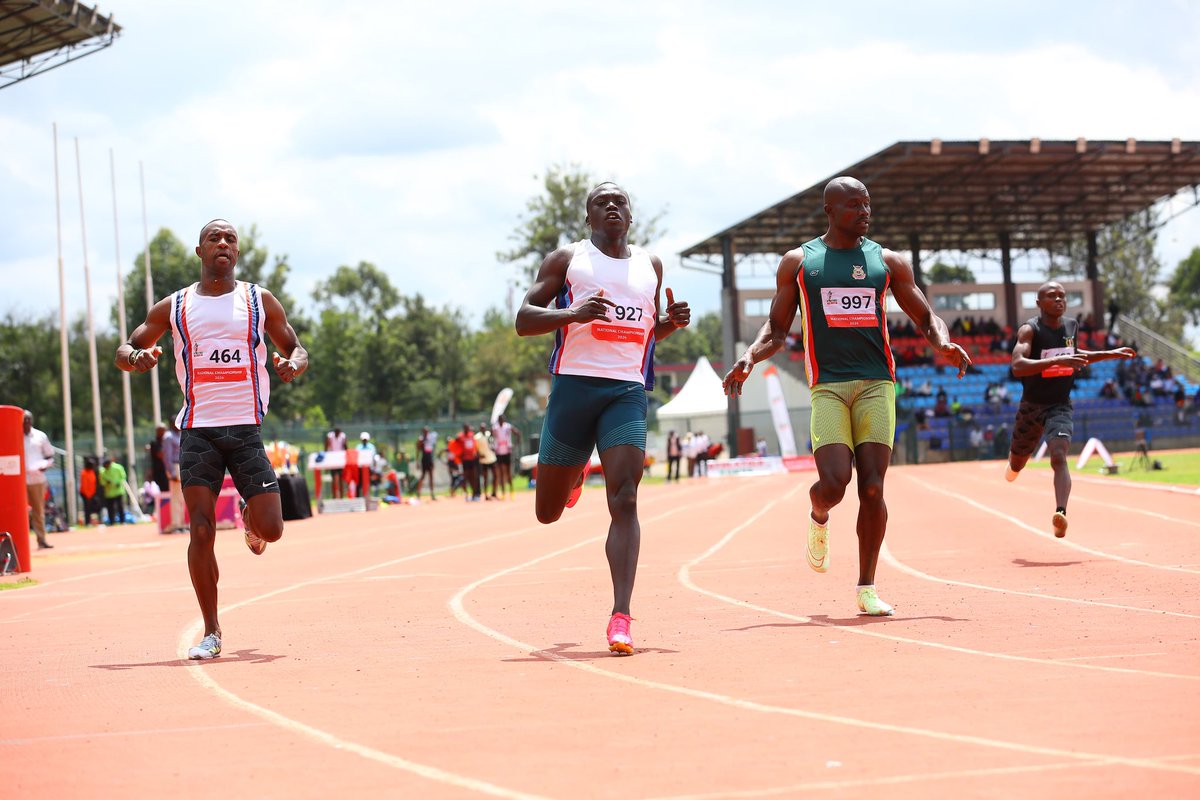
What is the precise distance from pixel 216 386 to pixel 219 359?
0.47ft

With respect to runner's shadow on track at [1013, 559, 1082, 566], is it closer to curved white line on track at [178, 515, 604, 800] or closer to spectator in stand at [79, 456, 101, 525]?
curved white line on track at [178, 515, 604, 800]

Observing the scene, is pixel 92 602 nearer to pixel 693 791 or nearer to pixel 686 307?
pixel 686 307

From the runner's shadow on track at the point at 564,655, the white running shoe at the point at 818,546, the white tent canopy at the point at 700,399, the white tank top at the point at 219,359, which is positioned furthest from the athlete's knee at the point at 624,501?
the white tent canopy at the point at 700,399

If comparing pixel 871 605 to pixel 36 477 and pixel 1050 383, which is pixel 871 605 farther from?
pixel 36 477

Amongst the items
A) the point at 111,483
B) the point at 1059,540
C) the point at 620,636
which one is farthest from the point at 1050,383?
the point at 111,483

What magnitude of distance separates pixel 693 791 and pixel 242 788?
121 cm

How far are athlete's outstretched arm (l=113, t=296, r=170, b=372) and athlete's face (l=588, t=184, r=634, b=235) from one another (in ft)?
7.16

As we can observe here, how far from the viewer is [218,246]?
703 cm

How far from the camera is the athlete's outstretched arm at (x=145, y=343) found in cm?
684

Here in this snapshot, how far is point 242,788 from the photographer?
369 cm

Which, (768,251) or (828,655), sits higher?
(768,251)

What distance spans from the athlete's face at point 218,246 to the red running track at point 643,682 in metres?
1.96

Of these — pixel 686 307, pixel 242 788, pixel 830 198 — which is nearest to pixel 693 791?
pixel 242 788

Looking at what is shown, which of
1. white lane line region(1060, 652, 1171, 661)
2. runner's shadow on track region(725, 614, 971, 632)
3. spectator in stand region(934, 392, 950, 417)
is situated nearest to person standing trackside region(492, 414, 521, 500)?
spectator in stand region(934, 392, 950, 417)
